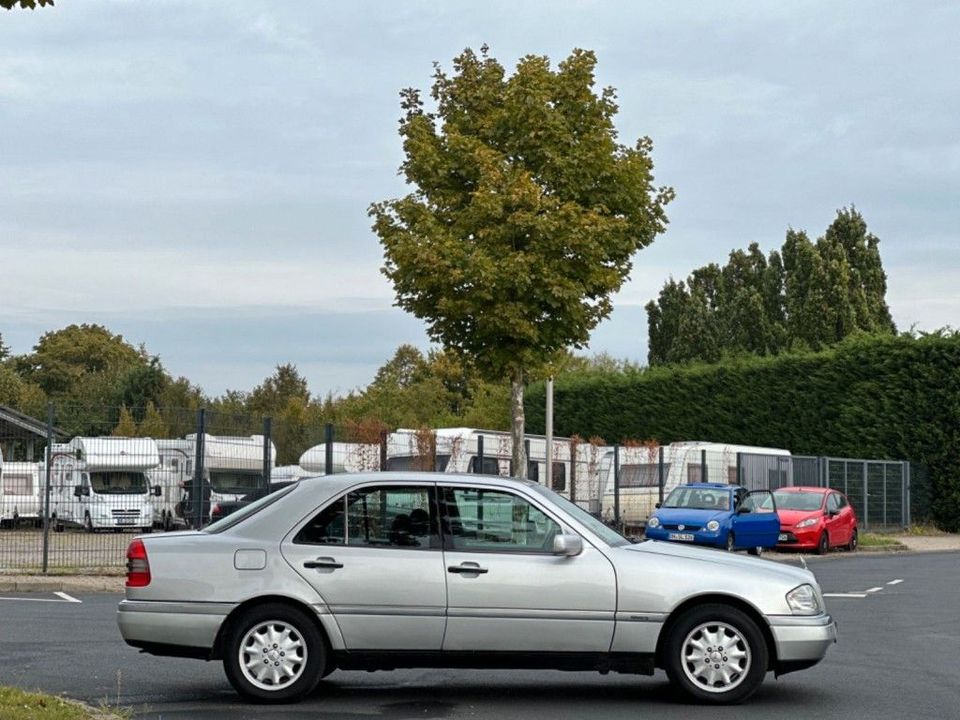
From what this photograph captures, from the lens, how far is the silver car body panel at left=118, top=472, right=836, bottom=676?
33.4ft

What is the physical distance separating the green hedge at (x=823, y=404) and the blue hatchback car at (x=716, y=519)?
12.4 m

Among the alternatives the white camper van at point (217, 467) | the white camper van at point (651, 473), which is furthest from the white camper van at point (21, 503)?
the white camper van at point (651, 473)

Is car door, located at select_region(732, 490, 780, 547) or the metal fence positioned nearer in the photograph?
the metal fence

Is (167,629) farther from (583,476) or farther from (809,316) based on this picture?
(809,316)

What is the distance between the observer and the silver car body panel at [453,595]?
10195 mm

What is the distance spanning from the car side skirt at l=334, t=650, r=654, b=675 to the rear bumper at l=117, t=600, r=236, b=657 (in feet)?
2.71

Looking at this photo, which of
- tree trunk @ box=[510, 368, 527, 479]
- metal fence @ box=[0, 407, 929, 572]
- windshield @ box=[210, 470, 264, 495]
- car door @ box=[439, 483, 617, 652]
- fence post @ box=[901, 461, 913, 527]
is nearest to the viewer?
car door @ box=[439, 483, 617, 652]

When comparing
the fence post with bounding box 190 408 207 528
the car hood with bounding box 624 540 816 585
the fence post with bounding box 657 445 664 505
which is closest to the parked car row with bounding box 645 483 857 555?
the fence post with bounding box 657 445 664 505

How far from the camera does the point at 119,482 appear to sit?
27109 millimetres

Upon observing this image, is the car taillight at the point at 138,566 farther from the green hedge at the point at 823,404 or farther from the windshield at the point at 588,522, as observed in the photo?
the green hedge at the point at 823,404

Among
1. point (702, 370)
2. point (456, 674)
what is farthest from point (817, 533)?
point (456, 674)

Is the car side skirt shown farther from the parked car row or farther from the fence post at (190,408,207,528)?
the parked car row

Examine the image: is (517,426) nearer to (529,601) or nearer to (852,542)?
(852,542)

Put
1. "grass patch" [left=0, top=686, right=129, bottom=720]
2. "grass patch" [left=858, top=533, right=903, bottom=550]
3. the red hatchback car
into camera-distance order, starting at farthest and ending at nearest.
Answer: "grass patch" [left=858, top=533, right=903, bottom=550] → the red hatchback car → "grass patch" [left=0, top=686, right=129, bottom=720]
